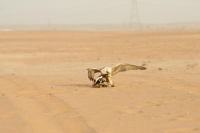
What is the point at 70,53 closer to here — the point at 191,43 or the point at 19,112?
the point at 191,43

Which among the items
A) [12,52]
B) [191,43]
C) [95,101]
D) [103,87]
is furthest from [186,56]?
[95,101]

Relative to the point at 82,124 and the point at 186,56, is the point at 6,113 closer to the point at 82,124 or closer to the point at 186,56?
the point at 82,124

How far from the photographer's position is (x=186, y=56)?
2680 cm

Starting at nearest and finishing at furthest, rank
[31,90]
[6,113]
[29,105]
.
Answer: [6,113] < [29,105] < [31,90]

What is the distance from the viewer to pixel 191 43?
112ft

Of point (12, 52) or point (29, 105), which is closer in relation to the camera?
point (29, 105)

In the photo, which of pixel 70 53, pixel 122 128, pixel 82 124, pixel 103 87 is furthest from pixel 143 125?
pixel 70 53

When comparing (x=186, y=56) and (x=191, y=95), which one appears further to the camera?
(x=186, y=56)

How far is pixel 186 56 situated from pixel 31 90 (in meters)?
16.5

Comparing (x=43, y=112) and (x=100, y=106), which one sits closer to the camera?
(x=43, y=112)

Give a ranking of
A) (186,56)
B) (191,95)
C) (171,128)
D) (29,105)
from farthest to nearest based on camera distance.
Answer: (186,56)
(191,95)
(29,105)
(171,128)

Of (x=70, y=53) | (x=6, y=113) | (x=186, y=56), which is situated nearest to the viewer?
(x=6, y=113)

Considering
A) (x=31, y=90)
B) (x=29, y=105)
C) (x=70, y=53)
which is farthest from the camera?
(x=70, y=53)

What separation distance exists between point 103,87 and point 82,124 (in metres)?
4.81
